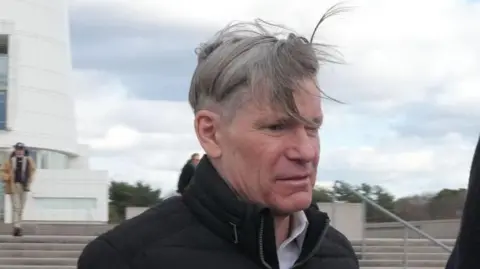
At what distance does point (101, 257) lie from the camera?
260 cm

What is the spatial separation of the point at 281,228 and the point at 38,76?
33.6m

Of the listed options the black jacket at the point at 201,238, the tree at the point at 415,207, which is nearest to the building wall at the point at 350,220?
the tree at the point at 415,207

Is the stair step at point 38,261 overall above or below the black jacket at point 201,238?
below

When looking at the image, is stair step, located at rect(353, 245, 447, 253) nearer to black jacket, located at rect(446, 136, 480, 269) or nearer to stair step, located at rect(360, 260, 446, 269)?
stair step, located at rect(360, 260, 446, 269)

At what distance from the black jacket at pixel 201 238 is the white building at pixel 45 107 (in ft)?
92.9

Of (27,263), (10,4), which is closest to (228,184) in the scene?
(27,263)

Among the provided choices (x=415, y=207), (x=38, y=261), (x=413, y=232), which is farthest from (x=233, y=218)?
(x=415, y=207)

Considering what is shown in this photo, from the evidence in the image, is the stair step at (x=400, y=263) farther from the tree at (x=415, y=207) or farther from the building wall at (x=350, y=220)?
the tree at (x=415, y=207)

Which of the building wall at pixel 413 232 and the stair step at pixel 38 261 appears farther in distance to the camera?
the building wall at pixel 413 232

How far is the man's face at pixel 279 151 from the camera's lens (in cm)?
253

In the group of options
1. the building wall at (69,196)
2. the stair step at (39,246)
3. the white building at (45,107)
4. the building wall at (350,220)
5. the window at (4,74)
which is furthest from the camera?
the window at (4,74)

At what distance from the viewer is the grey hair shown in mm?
2529

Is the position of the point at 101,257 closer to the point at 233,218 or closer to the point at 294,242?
the point at 233,218

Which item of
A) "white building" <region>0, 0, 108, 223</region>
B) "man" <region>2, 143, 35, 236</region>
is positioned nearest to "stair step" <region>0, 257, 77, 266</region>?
"man" <region>2, 143, 35, 236</region>
